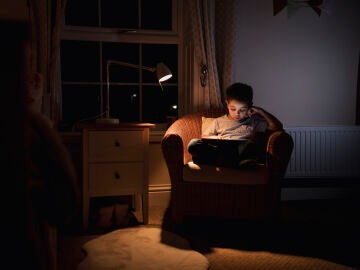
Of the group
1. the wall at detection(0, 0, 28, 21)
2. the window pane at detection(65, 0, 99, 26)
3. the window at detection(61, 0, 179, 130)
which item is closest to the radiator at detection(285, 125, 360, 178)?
the window at detection(61, 0, 179, 130)

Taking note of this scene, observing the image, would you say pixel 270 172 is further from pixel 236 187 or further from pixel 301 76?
pixel 301 76

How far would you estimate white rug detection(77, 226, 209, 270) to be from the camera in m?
1.93

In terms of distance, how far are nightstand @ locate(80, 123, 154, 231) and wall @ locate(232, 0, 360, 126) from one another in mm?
1377

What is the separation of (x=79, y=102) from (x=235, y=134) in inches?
56.0

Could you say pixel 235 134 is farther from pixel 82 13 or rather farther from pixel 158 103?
pixel 82 13

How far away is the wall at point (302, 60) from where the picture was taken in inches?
138

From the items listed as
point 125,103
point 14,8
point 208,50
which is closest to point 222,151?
point 208,50

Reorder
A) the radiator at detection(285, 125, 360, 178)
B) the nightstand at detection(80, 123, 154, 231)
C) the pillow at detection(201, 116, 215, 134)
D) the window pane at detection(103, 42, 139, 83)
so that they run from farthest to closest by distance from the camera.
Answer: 1. the radiator at detection(285, 125, 360, 178)
2. the window pane at detection(103, 42, 139, 83)
3. the pillow at detection(201, 116, 215, 134)
4. the nightstand at detection(80, 123, 154, 231)

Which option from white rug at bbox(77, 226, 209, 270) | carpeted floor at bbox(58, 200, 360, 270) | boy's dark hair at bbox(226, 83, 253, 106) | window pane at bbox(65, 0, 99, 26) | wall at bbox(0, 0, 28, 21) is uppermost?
window pane at bbox(65, 0, 99, 26)

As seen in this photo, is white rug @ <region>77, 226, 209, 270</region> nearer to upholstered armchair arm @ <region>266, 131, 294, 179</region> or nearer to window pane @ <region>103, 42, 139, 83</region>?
upholstered armchair arm @ <region>266, 131, 294, 179</region>

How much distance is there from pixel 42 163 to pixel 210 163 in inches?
65.7

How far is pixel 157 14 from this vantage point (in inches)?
134

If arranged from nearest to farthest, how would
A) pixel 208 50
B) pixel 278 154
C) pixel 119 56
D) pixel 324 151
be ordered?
1. pixel 278 154
2. pixel 208 50
3. pixel 119 56
4. pixel 324 151

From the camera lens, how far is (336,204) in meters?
3.38
